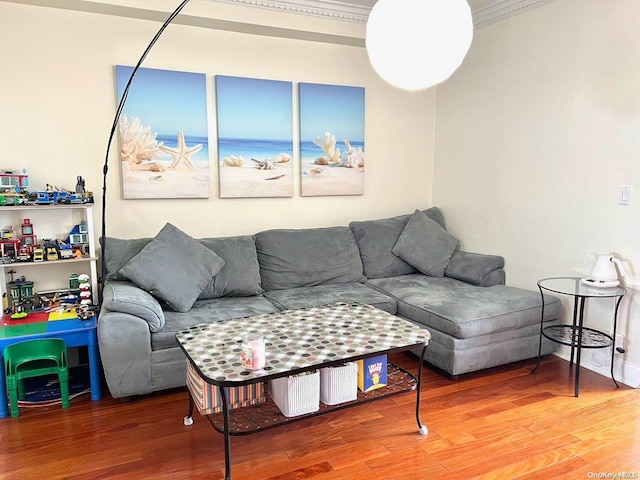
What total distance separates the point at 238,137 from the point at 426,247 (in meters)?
1.80

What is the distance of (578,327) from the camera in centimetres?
310

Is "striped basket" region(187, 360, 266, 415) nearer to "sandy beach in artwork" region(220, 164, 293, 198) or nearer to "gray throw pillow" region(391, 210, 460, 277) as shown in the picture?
"sandy beach in artwork" region(220, 164, 293, 198)

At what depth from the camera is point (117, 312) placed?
2678 mm

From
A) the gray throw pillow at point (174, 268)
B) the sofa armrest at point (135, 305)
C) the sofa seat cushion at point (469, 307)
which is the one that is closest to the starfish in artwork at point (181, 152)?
the gray throw pillow at point (174, 268)

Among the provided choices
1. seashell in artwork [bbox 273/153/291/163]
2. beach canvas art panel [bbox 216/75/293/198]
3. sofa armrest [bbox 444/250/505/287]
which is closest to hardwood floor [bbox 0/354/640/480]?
sofa armrest [bbox 444/250/505/287]

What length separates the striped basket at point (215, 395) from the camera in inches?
85.3

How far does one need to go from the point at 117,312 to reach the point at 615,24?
3437mm

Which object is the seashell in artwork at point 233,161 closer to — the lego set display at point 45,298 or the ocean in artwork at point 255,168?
the ocean in artwork at point 255,168

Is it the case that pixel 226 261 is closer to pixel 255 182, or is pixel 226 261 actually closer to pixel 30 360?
pixel 255 182

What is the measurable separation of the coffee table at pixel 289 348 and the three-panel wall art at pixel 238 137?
1.54m

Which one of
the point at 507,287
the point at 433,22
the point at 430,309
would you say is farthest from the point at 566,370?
the point at 433,22

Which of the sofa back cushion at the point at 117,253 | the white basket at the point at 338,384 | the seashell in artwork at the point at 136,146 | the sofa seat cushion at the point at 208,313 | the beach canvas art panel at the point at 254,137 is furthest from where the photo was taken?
the beach canvas art panel at the point at 254,137

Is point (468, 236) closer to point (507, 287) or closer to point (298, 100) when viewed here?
point (507, 287)

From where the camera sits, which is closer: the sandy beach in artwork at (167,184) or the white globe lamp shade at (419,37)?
the white globe lamp shade at (419,37)
